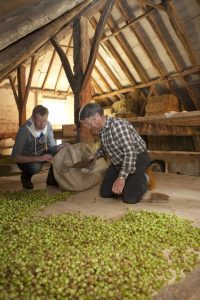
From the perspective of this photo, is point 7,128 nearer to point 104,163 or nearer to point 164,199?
point 104,163

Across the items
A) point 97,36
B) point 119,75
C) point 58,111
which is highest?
point 119,75

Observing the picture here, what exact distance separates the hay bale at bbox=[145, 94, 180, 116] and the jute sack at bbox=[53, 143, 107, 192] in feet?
17.6

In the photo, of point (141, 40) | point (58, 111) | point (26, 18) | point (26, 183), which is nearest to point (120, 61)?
point (141, 40)

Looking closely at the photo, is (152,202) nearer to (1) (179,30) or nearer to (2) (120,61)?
(1) (179,30)

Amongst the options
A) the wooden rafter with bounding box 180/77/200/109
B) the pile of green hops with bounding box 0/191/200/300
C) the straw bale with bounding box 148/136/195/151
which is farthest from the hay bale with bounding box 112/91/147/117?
the pile of green hops with bounding box 0/191/200/300

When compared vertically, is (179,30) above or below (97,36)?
above

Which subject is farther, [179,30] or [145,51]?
[145,51]

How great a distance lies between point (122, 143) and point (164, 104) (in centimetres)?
604

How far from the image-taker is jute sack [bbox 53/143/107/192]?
13.0ft

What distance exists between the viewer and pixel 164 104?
29.2 ft

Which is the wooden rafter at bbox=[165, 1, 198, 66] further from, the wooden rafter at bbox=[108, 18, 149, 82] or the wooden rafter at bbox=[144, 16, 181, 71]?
the wooden rafter at bbox=[108, 18, 149, 82]

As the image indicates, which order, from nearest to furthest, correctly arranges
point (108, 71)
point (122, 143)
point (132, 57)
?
point (122, 143) → point (132, 57) → point (108, 71)

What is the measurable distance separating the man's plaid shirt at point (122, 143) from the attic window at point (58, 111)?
365 inches

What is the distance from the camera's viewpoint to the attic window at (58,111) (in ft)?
41.4
